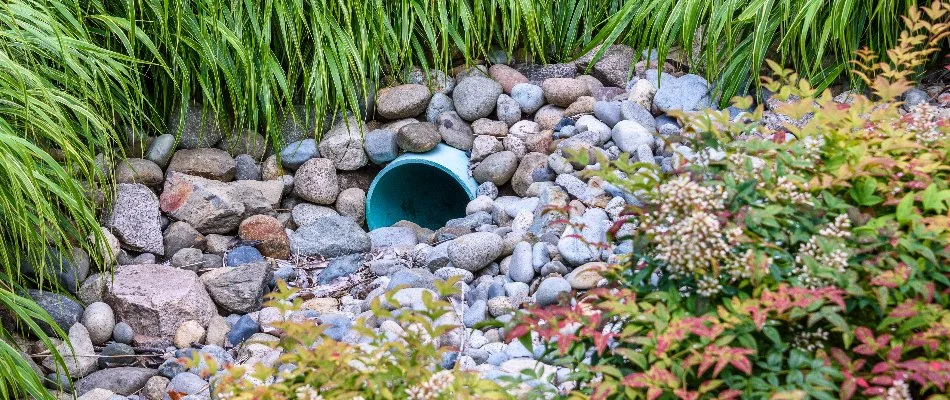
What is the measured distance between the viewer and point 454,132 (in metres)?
3.58

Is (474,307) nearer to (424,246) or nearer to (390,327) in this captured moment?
(390,327)

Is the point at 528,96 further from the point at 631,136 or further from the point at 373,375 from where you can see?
the point at 373,375

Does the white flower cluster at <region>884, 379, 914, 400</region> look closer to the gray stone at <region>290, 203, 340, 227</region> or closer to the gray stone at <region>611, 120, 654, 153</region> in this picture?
the gray stone at <region>611, 120, 654, 153</region>

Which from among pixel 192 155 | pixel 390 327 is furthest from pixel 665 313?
pixel 192 155

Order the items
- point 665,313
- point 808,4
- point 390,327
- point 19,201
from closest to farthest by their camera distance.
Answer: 1. point 665,313
2. point 19,201
3. point 390,327
4. point 808,4

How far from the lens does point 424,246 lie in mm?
A: 3207

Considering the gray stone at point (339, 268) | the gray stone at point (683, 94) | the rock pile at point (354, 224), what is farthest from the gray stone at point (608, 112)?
the gray stone at point (339, 268)

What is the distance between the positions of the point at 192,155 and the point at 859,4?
224 cm

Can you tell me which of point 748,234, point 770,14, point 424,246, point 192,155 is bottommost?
point 424,246

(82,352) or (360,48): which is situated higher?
(360,48)

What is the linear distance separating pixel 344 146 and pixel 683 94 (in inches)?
46.5

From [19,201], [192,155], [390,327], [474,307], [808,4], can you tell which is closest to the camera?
[19,201]

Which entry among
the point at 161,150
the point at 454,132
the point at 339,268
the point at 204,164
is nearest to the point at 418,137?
the point at 454,132

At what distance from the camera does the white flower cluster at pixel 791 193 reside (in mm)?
1349
